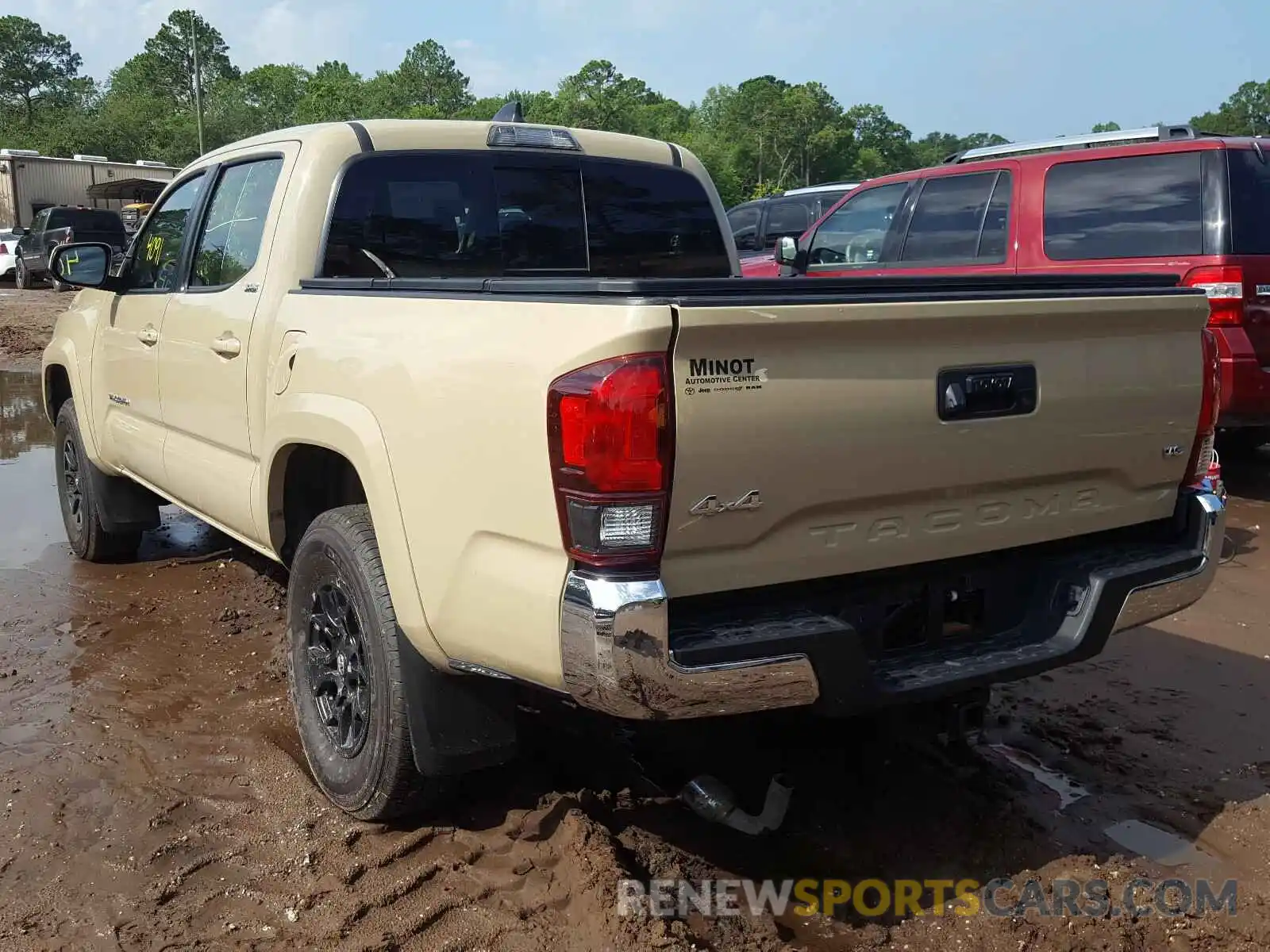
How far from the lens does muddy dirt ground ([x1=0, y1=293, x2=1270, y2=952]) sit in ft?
8.62

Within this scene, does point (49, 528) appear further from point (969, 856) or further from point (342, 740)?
point (969, 856)

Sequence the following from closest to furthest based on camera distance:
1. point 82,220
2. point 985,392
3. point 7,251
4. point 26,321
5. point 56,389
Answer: point 985,392 < point 56,389 < point 26,321 < point 82,220 < point 7,251

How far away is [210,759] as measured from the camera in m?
3.50

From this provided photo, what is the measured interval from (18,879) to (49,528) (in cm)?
395

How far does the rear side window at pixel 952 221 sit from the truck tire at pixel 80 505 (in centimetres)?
521

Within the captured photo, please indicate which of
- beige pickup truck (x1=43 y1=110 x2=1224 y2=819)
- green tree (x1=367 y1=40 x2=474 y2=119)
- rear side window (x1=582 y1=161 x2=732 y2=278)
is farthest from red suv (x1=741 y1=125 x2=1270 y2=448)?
green tree (x1=367 y1=40 x2=474 y2=119)

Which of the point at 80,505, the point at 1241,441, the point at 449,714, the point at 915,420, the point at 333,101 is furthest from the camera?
the point at 333,101

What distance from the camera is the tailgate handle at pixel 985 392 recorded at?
2494 millimetres

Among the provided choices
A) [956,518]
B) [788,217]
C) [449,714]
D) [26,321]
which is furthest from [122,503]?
[26,321]

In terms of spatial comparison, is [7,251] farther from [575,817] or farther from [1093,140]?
[575,817]

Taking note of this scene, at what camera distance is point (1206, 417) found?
3004 millimetres

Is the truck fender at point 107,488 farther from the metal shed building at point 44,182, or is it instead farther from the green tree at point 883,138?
the green tree at point 883,138

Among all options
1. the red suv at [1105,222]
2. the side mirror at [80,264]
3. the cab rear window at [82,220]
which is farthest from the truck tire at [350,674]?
the cab rear window at [82,220]

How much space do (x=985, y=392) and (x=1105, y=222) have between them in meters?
4.66
